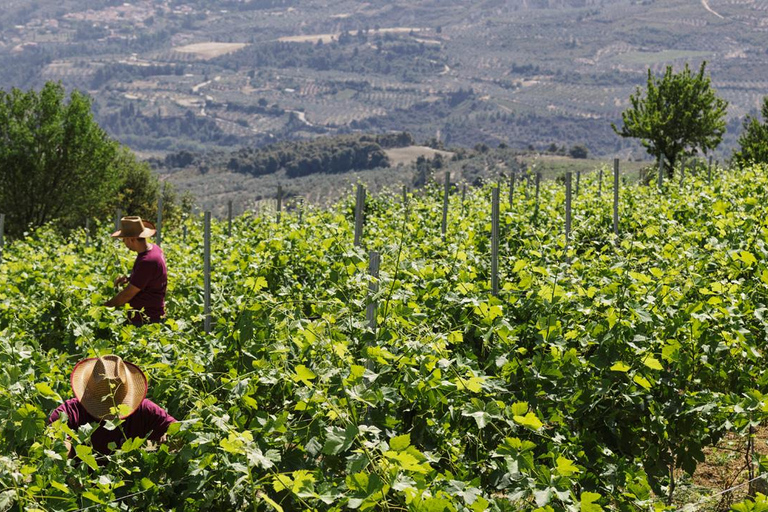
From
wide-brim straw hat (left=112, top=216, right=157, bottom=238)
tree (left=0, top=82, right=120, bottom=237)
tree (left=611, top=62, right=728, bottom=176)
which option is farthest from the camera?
tree (left=0, top=82, right=120, bottom=237)

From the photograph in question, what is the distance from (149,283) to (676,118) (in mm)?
19984

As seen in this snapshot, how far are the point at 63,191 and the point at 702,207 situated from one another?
26.6 meters

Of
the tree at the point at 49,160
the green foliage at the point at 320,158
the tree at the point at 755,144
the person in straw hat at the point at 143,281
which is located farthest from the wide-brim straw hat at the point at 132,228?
the green foliage at the point at 320,158

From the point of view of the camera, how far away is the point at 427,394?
3402 mm

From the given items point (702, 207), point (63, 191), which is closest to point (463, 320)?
point (702, 207)

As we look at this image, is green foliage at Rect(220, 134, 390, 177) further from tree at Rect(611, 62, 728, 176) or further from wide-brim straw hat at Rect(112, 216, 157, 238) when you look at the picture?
wide-brim straw hat at Rect(112, 216, 157, 238)

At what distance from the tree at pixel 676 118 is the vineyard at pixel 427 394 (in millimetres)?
18342

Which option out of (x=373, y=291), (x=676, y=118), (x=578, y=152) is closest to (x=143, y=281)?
(x=373, y=291)

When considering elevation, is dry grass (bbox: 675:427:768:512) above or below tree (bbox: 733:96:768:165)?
above

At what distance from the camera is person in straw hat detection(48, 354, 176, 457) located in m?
3.70

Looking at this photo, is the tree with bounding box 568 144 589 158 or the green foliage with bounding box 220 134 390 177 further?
the green foliage with bounding box 220 134 390 177

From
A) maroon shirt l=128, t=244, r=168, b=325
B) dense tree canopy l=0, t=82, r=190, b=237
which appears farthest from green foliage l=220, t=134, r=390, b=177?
maroon shirt l=128, t=244, r=168, b=325

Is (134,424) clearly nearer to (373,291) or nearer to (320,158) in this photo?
(373,291)

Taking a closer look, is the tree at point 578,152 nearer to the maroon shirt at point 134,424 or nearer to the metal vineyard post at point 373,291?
the metal vineyard post at point 373,291
